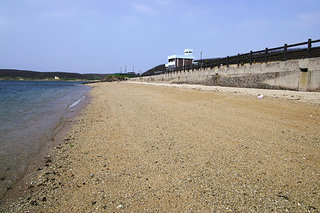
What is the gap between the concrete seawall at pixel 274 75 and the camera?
8938 millimetres

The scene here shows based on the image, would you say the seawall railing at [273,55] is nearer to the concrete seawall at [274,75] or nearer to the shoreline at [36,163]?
the concrete seawall at [274,75]

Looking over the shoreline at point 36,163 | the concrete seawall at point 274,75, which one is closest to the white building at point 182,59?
the concrete seawall at point 274,75

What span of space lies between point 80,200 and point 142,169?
100cm

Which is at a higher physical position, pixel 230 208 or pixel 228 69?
pixel 228 69

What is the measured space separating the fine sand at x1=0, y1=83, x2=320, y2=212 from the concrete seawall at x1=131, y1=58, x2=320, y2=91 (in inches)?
193

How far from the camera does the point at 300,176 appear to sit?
2648 mm

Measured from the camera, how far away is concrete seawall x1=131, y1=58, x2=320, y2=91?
8938 millimetres

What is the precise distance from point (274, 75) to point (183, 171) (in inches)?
414

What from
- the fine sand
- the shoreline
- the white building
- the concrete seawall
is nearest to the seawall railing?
the concrete seawall

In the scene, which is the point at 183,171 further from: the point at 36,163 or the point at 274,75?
the point at 274,75

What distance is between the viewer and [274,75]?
35.7 ft

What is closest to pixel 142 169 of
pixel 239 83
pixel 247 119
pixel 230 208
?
pixel 230 208

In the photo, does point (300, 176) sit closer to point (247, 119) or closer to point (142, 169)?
point (142, 169)

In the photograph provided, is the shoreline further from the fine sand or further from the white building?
the white building
